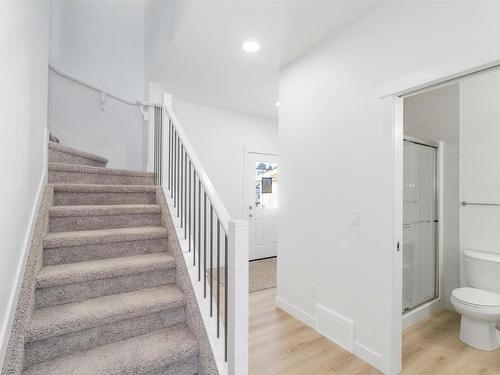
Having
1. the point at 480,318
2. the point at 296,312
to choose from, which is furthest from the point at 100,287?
the point at 480,318

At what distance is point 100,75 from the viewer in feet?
11.6

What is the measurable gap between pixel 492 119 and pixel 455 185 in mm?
702

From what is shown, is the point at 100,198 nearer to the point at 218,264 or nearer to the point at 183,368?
the point at 218,264

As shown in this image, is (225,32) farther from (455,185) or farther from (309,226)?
(455,185)

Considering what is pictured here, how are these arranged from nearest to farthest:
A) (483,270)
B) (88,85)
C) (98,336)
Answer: (98,336)
(483,270)
(88,85)

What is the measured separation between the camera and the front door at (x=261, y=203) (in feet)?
15.3

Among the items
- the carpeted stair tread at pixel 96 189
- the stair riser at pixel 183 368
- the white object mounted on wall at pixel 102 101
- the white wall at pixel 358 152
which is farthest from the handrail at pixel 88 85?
the stair riser at pixel 183 368

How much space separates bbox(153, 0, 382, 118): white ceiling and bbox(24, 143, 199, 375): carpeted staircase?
152 cm

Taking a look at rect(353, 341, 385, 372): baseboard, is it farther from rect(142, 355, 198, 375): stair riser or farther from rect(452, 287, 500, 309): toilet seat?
rect(142, 355, 198, 375): stair riser

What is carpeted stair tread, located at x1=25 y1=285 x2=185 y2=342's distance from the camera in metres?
1.29

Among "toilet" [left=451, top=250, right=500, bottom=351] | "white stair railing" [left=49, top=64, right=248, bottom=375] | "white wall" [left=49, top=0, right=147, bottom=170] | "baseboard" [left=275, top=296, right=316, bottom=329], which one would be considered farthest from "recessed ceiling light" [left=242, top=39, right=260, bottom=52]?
"toilet" [left=451, top=250, right=500, bottom=351]

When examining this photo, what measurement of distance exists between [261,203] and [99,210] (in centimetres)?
318

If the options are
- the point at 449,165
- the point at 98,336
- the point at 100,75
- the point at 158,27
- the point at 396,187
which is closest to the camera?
the point at 98,336

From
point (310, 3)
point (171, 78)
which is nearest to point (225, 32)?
point (310, 3)
